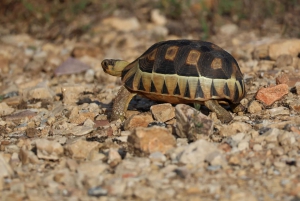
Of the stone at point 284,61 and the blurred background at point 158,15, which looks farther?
the blurred background at point 158,15

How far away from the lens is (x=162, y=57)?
4.90 meters

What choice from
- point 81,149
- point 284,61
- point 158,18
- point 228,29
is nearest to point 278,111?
point 284,61

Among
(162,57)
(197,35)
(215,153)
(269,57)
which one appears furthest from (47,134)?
(197,35)

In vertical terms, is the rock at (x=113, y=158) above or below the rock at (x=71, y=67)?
above

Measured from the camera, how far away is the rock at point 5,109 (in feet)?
18.6

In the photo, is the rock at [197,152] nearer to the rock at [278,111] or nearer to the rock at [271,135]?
the rock at [271,135]

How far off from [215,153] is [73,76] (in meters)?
3.62

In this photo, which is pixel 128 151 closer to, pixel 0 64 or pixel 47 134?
pixel 47 134

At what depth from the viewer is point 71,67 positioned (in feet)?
23.7

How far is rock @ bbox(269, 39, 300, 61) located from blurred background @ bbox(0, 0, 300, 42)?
1.59 meters

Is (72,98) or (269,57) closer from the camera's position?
(72,98)

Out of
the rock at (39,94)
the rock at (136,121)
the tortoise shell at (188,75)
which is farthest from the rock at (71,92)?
the rock at (136,121)

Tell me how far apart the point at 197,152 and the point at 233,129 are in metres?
0.60

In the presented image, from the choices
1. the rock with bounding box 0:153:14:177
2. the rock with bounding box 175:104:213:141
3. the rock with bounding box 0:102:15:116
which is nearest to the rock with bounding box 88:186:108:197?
the rock with bounding box 0:153:14:177
